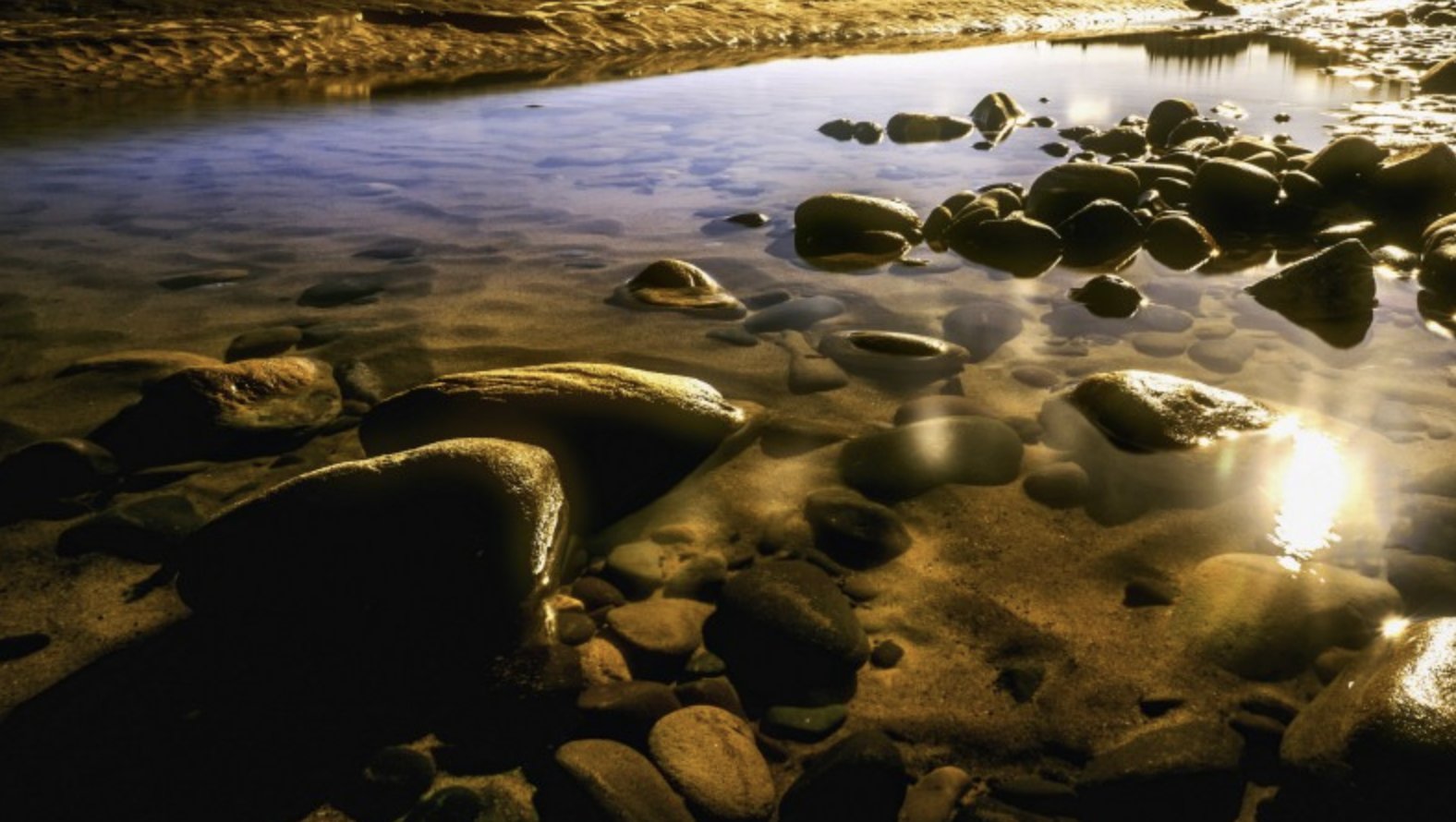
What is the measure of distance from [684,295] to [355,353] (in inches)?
56.1

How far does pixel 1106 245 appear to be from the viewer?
484 cm

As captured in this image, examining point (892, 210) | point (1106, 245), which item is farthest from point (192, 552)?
point (1106, 245)

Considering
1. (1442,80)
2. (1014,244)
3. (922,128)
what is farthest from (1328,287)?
(1442,80)

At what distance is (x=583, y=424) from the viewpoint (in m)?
2.53

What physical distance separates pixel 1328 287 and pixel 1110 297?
90 centimetres

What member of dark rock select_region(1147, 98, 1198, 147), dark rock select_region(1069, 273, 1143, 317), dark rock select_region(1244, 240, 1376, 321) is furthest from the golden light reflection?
dark rock select_region(1147, 98, 1198, 147)

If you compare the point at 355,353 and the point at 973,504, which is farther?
the point at 355,353

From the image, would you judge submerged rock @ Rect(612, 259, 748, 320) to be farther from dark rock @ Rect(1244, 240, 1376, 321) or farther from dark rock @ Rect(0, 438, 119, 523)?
dark rock @ Rect(1244, 240, 1376, 321)

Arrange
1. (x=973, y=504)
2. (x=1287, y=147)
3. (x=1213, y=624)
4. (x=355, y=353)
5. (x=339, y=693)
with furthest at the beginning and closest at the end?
(x=1287, y=147), (x=355, y=353), (x=973, y=504), (x=1213, y=624), (x=339, y=693)

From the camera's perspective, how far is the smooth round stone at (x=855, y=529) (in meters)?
2.25

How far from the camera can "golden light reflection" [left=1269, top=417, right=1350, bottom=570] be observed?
2.23 metres

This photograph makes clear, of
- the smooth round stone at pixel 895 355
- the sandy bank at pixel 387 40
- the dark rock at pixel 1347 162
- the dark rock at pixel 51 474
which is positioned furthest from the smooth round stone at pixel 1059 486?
the sandy bank at pixel 387 40

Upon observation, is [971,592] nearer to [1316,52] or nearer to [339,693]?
[339,693]

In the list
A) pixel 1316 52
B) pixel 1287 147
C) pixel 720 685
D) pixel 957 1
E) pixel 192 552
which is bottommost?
pixel 720 685
